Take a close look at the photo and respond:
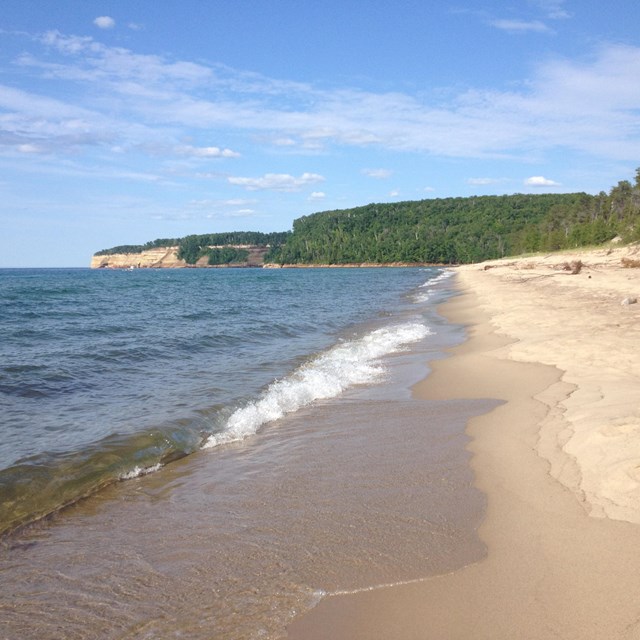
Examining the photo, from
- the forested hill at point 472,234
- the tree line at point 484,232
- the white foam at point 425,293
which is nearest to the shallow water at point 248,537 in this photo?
the white foam at point 425,293

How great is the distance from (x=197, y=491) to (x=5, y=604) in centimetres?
213

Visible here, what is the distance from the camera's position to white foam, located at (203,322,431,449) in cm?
804

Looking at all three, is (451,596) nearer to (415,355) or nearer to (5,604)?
(5,604)

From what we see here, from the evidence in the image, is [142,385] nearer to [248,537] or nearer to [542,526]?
[248,537]

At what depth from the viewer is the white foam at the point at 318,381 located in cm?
804

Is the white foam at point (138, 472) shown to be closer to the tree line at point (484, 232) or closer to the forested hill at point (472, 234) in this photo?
the tree line at point (484, 232)

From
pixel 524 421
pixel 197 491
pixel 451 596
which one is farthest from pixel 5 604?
pixel 524 421

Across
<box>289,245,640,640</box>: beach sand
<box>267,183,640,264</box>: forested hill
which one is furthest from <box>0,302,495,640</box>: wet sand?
<box>267,183,640,264</box>: forested hill

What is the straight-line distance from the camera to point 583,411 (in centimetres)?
684

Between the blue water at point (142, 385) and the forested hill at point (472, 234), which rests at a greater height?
the forested hill at point (472, 234)

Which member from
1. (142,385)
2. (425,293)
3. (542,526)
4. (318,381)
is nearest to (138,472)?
(542,526)

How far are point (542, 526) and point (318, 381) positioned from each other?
20.4ft

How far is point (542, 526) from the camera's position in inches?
167

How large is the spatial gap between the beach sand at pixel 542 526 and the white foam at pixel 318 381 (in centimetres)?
164
